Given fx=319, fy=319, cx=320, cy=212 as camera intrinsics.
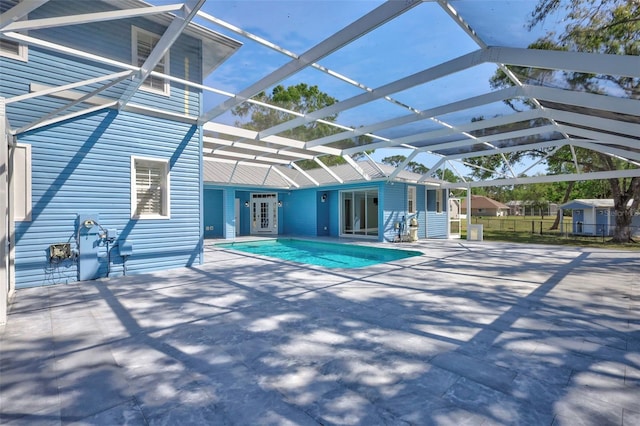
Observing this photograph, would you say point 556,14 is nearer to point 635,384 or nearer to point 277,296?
point 635,384

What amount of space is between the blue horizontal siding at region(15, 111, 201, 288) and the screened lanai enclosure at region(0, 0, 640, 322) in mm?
72

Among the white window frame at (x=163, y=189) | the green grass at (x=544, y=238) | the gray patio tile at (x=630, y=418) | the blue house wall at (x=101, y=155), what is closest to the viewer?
the gray patio tile at (x=630, y=418)

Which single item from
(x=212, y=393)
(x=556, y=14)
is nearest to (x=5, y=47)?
(x=212, y=393)

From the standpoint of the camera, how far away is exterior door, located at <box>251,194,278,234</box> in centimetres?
1694

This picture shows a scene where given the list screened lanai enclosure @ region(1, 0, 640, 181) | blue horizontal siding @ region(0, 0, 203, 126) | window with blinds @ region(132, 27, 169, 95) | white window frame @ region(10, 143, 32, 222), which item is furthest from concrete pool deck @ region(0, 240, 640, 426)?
window with blinds @ region(132, 27, 169, 95)

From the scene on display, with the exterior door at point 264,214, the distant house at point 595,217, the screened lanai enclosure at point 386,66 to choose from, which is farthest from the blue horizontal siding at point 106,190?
the distant house at point 595,217

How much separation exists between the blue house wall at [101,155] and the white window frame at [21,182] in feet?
0.26

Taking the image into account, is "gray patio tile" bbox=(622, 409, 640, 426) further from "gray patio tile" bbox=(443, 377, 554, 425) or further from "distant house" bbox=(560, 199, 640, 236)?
"distant house" bbox=(560, 199, 640, 236)

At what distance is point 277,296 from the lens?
16.2ft

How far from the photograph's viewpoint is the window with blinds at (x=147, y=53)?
6207mm

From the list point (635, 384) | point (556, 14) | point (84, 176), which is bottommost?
point (635, 384)

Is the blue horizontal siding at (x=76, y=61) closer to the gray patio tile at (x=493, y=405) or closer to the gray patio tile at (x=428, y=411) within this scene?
the gray patio tile at (x=428, y=411)

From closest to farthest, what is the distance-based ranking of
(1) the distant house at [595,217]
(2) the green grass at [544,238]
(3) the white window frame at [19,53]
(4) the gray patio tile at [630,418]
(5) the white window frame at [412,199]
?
(4) the gray patio tile at [630,418]
(3) the white window frame at [19,53]
(2) the green grass at [544,238]
(5) the white window frame at [412,199]
(1) the distant house at [595,217]

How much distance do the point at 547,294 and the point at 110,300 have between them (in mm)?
6678
